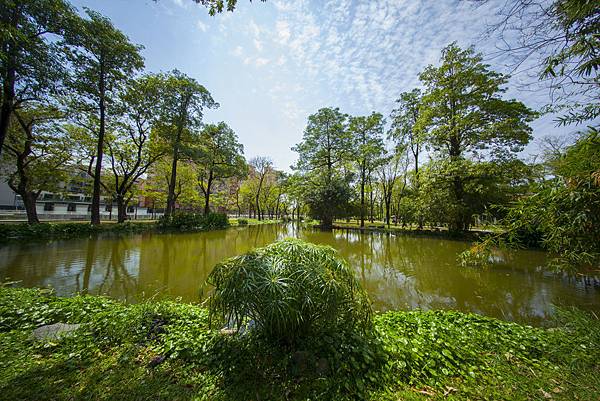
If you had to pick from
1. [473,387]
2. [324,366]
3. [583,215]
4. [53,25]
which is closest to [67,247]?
[53,25]

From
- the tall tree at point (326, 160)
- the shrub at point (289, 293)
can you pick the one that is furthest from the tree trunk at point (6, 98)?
the tall tree at point (326, 160)

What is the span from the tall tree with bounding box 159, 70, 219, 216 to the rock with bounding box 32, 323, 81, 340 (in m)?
14.4

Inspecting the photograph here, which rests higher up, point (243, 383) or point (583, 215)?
point (583, 215)

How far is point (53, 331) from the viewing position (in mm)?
2309

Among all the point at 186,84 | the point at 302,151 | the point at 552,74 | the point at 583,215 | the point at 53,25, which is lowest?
the point at 583,215

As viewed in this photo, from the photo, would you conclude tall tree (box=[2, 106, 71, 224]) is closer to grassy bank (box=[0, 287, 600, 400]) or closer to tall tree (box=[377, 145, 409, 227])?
grassy bank (box=[0, 287, 600, 400])

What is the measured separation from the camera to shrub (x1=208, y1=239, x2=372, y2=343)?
6.40 feet

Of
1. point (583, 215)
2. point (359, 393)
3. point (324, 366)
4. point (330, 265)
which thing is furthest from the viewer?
point (330, 265)

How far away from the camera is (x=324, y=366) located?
6.34 feet

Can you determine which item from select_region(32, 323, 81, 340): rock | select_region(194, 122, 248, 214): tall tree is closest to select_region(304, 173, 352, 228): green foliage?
select_region(194, 122, 248, 214): tall tree

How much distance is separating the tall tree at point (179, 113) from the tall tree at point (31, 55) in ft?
20.4

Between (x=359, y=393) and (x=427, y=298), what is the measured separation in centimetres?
372

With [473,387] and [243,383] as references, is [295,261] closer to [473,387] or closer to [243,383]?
[243,383]

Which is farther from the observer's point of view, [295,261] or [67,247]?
[67,247]
